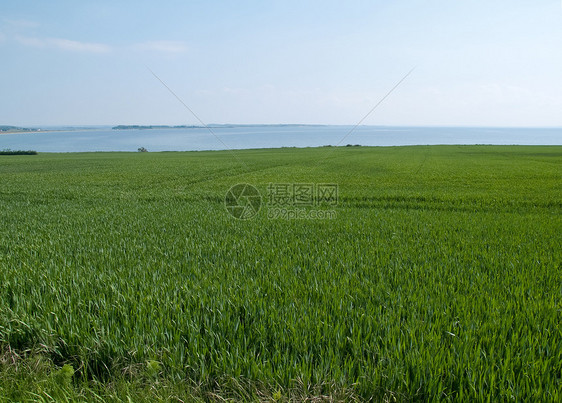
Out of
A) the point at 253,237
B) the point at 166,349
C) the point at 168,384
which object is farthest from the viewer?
the point at 253,237

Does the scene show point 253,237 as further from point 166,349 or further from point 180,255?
point 166,349

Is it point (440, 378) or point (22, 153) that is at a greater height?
point (22, 153)

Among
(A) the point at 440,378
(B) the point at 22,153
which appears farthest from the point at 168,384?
(B) the point at 22,153

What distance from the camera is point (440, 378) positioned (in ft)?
8.93

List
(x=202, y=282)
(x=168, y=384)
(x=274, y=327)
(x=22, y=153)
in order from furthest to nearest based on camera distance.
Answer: (x=22, y=153), (x=202, y=282), (x=274, y=327), (x=168, y=384)

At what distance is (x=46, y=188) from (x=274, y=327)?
18.2 m

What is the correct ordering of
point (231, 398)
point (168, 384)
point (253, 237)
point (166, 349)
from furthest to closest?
1. point (253, 237)
2. point (166, 349)
3. point (168, 384)
4. point (231, 398)

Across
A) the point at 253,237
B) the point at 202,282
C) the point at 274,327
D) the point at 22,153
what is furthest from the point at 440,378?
the point at 22,153

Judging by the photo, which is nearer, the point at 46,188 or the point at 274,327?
the point at 274,327

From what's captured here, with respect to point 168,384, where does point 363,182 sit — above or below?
above

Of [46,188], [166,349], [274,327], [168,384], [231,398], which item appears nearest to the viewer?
[231,398]

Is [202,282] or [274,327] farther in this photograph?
[202,282]

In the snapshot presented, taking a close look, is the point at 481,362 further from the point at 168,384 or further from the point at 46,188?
the point at 46,188

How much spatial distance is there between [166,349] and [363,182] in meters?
17.0
